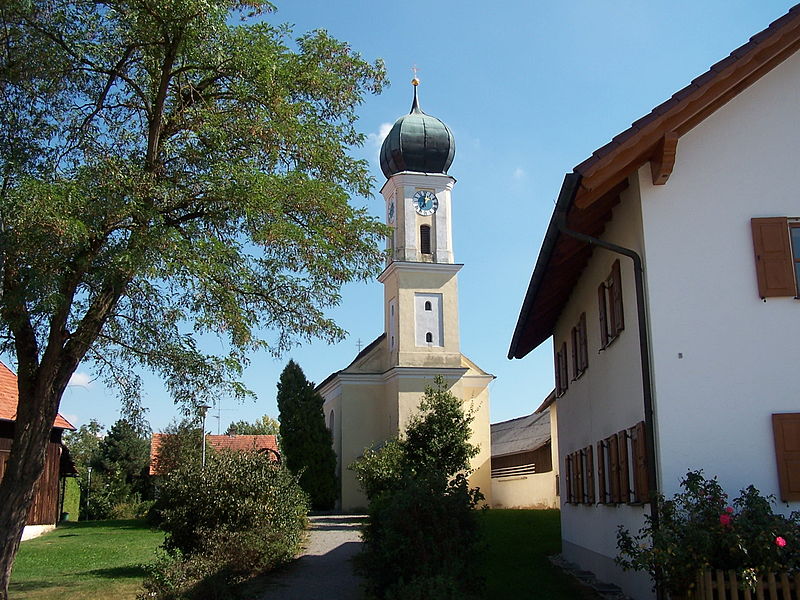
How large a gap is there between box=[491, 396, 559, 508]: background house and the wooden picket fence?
2235cm

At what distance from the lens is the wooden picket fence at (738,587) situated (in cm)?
828

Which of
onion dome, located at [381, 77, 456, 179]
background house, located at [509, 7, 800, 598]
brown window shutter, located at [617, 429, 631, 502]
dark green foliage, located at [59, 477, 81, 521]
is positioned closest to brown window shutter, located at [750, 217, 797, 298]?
background house, located at [509, 7, 800, 598]

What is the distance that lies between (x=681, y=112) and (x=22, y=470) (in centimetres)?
945

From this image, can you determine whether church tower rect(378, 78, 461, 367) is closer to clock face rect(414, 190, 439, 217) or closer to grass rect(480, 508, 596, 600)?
clock face rect(414, 190, 439, 217)

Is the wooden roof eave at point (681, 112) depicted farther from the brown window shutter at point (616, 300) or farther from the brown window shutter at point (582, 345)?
the brown window shutter at point (582, 345)

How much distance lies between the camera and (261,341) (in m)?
13.2

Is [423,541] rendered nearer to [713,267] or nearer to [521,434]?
[713,267]

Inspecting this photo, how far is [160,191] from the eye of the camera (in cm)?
1175

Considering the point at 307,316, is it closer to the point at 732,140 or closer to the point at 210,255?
the point at 210,255

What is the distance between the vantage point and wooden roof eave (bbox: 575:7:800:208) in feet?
32.7

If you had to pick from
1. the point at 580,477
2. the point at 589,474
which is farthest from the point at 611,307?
the point at 580,477

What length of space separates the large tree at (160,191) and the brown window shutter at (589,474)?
204 inches

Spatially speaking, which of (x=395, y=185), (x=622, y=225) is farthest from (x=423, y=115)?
(x=622, y=225)

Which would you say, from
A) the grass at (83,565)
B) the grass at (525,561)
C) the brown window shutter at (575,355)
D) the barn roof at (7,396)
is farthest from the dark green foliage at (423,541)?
the barn roof at (7,396)
